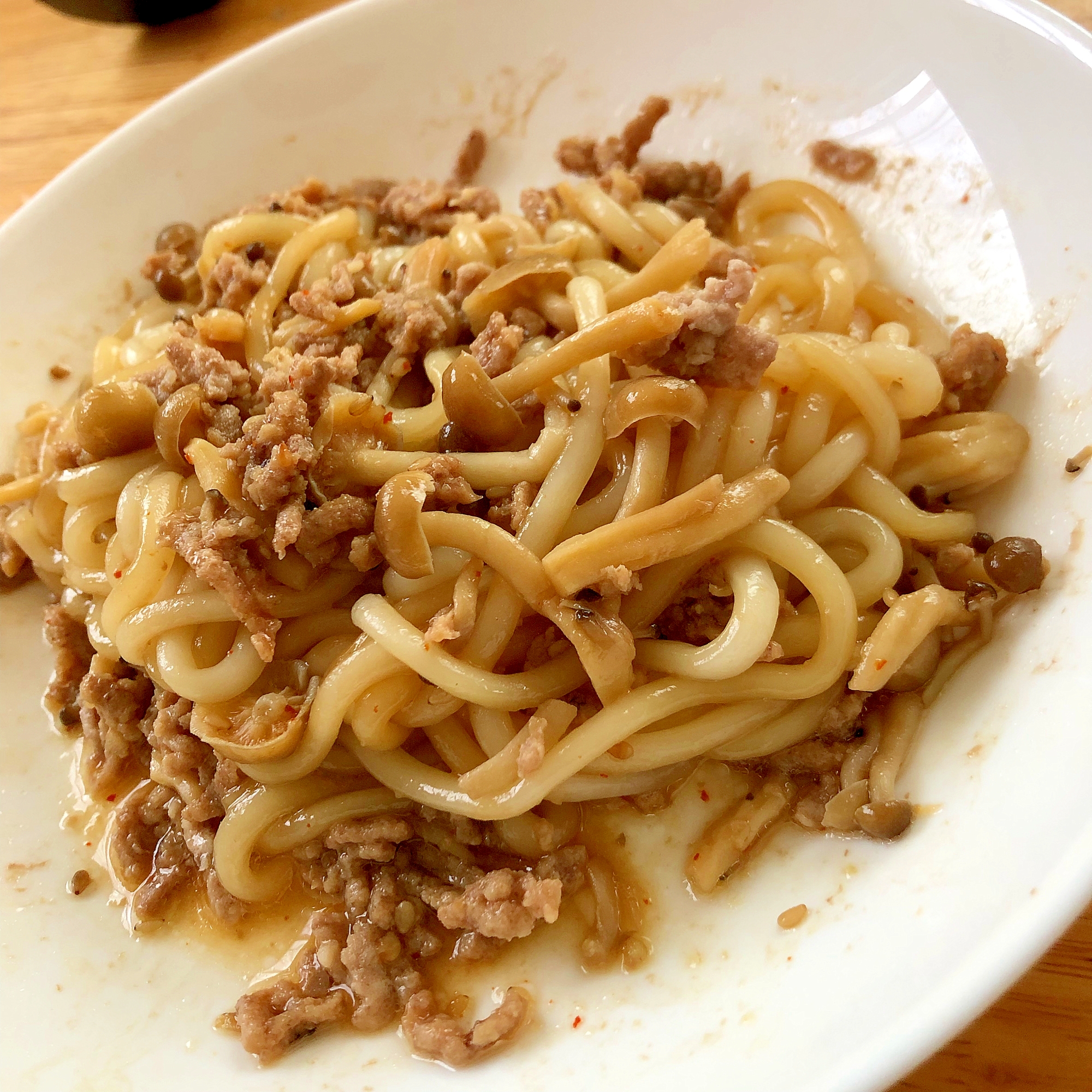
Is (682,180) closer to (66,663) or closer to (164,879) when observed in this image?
(66,663)

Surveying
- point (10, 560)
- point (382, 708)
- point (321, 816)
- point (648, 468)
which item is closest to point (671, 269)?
point (648, 468)

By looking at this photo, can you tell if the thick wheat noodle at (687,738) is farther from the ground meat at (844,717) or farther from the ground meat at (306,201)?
the ground meat at (306,201)

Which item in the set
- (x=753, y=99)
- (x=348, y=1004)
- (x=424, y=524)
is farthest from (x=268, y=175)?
(x=348, y=1004)

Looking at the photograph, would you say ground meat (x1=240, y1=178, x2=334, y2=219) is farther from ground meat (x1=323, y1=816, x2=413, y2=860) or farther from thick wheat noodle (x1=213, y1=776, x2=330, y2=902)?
ground meat (x1=323, y1=816, x2=413, y2=860)

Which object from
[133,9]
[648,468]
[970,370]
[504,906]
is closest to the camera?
[504,906]

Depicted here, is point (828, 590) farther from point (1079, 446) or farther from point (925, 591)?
point (1079, 446)

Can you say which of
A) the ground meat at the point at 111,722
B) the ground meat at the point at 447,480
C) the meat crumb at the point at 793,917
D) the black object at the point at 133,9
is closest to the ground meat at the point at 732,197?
the ground meat at the point at 447,480
